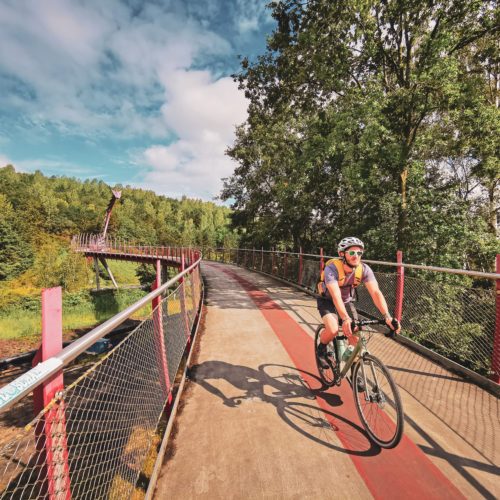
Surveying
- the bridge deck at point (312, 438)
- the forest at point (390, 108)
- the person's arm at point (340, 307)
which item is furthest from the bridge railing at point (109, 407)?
the forest at point (390, 108)

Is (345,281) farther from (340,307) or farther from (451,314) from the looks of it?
(451,314)

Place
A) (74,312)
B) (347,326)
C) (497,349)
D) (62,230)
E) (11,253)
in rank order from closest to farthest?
1. (347,326)
2. (497,349)
3. (74,312)
4. (11,253)
5. (62,230)

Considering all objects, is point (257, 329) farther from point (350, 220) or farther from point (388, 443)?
point (350, 220)

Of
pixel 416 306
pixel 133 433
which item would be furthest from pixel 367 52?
pixel 133 433

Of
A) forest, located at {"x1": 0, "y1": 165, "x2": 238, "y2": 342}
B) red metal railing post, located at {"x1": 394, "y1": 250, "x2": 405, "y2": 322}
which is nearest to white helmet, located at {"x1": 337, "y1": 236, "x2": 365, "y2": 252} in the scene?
red metal railing post, located at {"x1": 394, "y1": 250, "x2": 405, "y2": 322}

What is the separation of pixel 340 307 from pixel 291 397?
1652 mm

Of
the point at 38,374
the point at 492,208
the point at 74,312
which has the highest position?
the point at 492,208

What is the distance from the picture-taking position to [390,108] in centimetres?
1237

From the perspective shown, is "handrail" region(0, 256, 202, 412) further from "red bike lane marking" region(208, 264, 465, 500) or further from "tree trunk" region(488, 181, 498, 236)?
"tree trunk" region(488, 181, 498, 236)

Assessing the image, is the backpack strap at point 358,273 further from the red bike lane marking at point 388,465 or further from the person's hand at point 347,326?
the red bike lane marking at point 388,465

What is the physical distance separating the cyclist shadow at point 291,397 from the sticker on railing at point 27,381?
2.95 metres

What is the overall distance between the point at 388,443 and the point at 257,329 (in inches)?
172

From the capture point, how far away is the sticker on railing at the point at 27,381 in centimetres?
112

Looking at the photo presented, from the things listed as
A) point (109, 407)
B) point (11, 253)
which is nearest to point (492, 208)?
point (109, 407)
